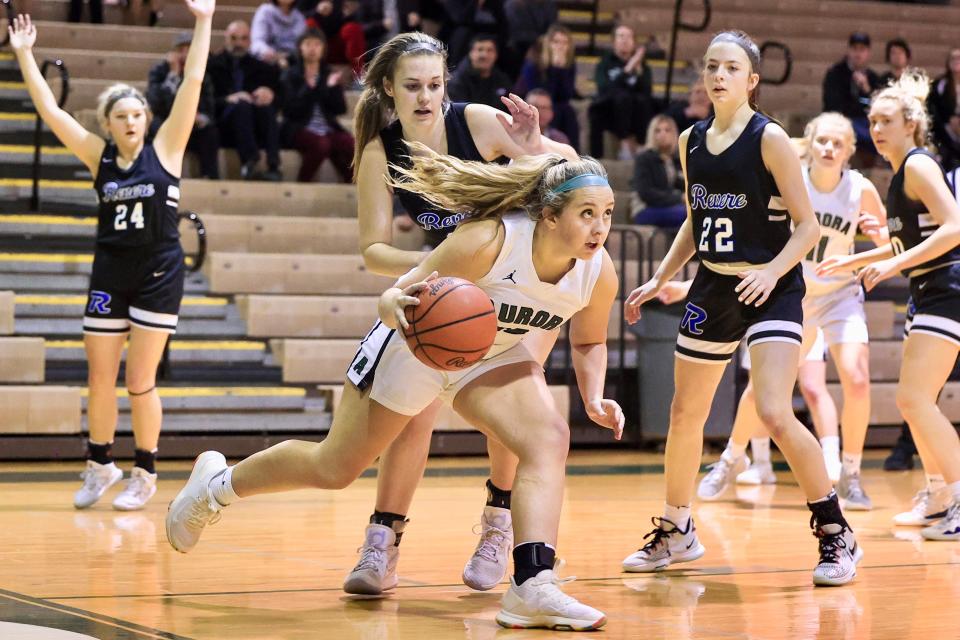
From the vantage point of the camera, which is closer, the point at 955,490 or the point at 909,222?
the point at 955,490

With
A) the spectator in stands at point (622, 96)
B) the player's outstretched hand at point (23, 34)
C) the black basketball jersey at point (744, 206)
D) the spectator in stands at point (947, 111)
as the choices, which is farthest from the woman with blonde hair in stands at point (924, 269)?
the spectator in stands at point (947, 111)

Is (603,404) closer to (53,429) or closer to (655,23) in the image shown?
(53,429)

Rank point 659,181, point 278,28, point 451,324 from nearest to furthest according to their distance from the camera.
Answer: point 451,324
point 659,181
point 278,28

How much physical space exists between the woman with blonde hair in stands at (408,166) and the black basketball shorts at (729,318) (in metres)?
Answer: 0.62

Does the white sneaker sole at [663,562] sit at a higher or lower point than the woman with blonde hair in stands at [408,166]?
lower

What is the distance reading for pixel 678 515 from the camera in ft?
16.1

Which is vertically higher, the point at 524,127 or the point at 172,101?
the point at 524,127

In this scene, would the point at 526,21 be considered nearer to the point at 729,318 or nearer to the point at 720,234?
the point at 720,234

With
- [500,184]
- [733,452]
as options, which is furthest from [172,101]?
[500,184]

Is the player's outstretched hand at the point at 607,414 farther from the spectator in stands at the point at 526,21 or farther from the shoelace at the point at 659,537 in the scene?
the spectator in stands at the point at 526,21

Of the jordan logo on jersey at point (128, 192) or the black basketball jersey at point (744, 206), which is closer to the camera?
the black basketball jersey at point (744, 206)

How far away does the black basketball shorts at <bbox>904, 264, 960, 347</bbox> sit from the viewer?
5.77 meters

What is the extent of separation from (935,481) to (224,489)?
318 centimetres

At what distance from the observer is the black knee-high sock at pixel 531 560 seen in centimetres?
374
